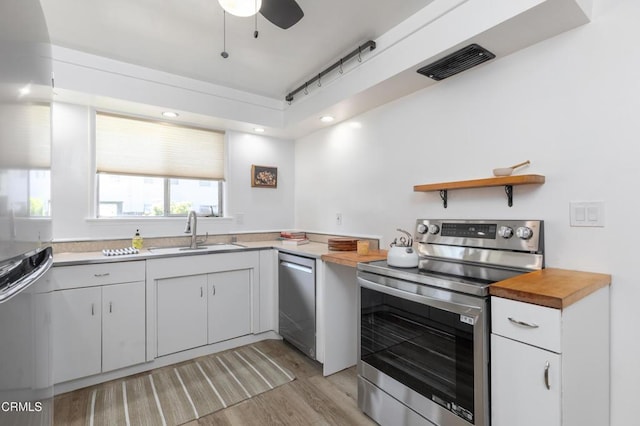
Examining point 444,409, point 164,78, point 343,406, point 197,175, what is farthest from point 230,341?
point 164,78

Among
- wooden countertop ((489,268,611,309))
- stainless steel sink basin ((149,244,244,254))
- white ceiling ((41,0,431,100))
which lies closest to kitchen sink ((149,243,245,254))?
stainless steel sink basin ((149,244,244,254))

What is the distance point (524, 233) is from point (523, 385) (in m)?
0.82

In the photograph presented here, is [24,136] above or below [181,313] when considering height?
above

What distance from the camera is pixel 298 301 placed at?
2.68 m

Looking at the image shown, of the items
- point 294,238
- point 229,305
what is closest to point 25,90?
point 229,305

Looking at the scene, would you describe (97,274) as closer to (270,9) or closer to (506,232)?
(270,9)

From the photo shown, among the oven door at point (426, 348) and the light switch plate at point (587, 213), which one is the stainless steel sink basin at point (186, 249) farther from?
the light switch plate at point (587, 213)

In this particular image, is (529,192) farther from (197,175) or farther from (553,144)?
(197,175)

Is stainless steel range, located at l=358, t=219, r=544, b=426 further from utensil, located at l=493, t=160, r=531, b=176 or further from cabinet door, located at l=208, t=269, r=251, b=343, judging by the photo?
cabinet door, located at l=208, t=269, r=251, b=343

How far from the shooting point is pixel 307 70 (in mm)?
2754

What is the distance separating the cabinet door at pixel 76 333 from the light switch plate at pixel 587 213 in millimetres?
3025

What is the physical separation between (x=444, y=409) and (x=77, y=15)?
3.09 meters

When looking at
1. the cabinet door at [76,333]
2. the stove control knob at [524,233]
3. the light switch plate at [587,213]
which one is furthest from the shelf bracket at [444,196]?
the cabinet door at [76,333]

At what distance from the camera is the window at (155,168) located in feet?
9.35
